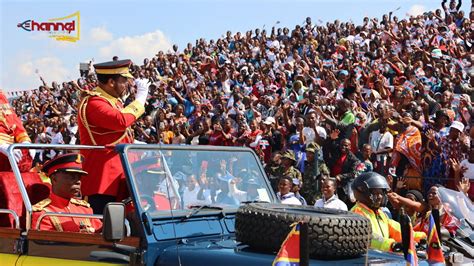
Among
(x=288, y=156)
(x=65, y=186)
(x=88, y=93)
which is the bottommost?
(x=65, y=186)

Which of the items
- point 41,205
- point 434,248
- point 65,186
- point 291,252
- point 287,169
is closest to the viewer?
point 291,252

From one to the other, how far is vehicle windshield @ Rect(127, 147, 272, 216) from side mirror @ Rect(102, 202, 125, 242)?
14.8 inches

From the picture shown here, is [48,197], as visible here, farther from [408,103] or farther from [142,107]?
[408,103]

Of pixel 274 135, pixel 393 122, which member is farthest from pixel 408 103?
pixel 274 135

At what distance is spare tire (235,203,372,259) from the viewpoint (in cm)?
402

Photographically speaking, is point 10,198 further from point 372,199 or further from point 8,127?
point 372,199

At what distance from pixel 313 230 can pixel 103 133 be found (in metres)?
2.33

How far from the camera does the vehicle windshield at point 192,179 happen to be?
15.3 ft

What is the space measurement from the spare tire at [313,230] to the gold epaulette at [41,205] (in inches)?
62.0

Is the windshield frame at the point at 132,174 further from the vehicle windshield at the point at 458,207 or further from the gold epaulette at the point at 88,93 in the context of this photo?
the vehicle windshield at the point at 458,207

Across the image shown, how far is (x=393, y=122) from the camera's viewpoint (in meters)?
11.1

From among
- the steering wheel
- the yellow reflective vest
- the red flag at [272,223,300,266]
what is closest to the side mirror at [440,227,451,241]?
the yellow reflective vest

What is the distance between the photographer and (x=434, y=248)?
445 centimetres

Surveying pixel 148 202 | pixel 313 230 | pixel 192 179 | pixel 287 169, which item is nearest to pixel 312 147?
pixel 287 169
